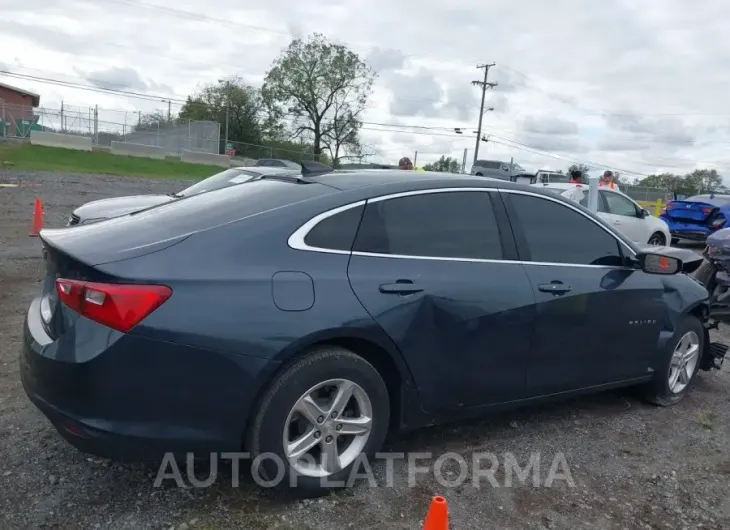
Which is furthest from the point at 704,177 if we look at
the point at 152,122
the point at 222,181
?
the point at 222,181

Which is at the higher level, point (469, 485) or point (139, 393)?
point (139, 393)

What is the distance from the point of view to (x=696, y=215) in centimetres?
1399

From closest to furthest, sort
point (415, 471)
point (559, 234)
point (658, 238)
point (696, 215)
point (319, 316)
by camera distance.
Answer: point (319, 316), point (415, 471), point (559, 234), point (658, 238), point (696, 215)

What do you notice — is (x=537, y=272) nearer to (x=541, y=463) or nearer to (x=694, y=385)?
(x=541, y=463)

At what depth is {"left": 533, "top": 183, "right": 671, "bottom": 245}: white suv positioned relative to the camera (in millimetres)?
11133

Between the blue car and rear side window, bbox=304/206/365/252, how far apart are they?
12.4 metres

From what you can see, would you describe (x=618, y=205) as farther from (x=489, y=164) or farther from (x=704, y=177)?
(x=704, y=177)

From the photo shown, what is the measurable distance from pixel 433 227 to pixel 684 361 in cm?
265

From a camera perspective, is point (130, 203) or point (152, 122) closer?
point (130, 203)

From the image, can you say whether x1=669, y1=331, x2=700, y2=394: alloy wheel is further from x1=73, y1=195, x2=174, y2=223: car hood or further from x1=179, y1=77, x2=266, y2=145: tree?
x1=179, y1=77, x2=266, y2=145: tree

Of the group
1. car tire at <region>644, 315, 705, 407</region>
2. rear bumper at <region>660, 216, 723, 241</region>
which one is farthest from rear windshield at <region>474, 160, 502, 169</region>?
car tire at <region>644, 315, 705, 407</region>

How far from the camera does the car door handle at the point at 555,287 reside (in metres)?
3.80

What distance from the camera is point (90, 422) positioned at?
2643 millimetres

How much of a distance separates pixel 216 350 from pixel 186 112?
71.4m
